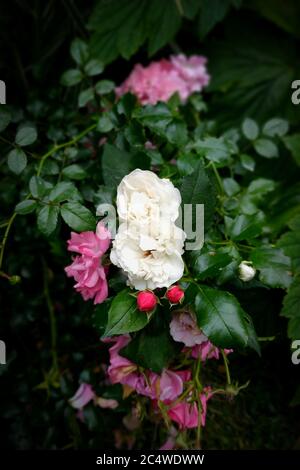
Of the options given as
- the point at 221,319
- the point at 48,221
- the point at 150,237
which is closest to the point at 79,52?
the point at 48,221

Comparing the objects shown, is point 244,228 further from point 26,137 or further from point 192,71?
point 192,71

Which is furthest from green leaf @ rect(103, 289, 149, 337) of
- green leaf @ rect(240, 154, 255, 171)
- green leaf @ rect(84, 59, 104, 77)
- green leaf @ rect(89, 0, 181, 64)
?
green leaf @ rect(89, 0, 181, 64)

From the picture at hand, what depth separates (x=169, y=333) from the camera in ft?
2.35

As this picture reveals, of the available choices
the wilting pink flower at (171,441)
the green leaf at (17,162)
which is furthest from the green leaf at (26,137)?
the wilting pink flower at (171,441)

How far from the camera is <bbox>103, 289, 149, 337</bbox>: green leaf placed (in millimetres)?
628

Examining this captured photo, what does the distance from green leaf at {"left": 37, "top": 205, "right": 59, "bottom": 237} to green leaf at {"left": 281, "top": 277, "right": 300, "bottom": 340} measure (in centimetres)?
38

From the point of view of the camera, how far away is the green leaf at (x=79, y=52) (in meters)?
1.04

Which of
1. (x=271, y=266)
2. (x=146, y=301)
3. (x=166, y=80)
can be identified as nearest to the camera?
(x=146, y=301)

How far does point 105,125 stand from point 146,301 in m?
0.40

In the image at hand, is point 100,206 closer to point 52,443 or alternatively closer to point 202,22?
point 52,443

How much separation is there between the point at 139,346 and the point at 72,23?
0.89m

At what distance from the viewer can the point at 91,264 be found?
0.70 metres

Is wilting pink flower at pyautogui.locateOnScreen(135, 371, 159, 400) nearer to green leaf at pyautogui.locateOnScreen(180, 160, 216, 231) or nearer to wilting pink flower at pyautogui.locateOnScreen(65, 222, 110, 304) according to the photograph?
wilting pink flower at pyautogui.locateOnScreen(65, 222, 110, 304)
